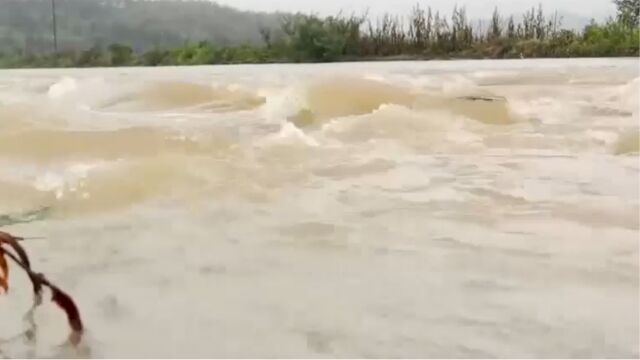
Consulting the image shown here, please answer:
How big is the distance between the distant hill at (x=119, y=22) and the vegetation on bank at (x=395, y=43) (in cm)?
6

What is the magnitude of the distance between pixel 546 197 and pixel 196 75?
1866mm

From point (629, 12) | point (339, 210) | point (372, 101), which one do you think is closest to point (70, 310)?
point (339, 210)

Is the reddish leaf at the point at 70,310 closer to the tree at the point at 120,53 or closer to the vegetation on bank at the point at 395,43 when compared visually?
the vegetation on bank at the point at 395,43

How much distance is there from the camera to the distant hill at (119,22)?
2.34 metres

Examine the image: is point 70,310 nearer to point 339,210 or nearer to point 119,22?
point 339,210

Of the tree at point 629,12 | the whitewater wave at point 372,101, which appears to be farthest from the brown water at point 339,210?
the tree at point 629,12

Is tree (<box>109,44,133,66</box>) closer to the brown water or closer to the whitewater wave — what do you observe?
the brown water

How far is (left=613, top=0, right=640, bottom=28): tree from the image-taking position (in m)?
2.61

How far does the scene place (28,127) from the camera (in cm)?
253

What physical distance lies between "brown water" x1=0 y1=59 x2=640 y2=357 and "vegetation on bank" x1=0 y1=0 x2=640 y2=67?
0.07 meters

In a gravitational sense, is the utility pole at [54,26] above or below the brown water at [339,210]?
above

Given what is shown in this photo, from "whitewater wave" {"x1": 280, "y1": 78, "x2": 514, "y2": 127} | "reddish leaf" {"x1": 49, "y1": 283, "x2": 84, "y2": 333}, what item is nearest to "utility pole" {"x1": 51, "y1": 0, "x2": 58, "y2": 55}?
"whitewater wave" {"x1": 280, "y1": 78, "x2": 514, "y2": 127}

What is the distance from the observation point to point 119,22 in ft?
8.01

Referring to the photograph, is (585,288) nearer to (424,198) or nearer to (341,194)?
(424,198)
